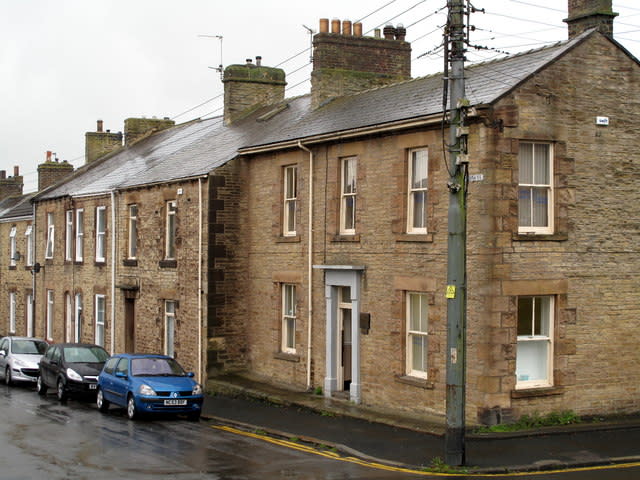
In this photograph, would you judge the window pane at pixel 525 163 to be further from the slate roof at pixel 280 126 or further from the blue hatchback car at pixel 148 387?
the blue hatchback car at pixel 148 387

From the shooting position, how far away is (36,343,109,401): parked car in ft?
79.8

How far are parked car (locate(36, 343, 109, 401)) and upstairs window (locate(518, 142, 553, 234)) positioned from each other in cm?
1273

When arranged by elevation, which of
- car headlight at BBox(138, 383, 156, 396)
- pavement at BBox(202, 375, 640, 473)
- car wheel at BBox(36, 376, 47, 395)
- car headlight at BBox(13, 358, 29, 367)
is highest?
car headlight at BBox(138, 383, 156, 396)

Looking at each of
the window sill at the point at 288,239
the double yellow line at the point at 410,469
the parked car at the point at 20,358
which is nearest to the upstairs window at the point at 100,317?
the parked car at the point at 20,358

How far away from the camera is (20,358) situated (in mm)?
29031

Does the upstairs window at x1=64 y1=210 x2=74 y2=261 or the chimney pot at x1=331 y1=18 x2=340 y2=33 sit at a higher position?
the chimney pot at x1=331 y1=18 x2=340 y2=33

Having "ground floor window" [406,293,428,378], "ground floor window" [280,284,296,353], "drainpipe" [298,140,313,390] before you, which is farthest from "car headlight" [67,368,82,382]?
"ground floor window" [406,293,428,378]

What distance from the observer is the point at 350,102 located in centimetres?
2548

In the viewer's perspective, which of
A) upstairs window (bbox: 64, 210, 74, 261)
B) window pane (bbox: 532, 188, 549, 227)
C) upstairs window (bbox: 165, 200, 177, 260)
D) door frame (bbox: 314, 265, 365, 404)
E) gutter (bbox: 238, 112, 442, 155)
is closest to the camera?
window pane (bbox: 532, 188, 549, 227)

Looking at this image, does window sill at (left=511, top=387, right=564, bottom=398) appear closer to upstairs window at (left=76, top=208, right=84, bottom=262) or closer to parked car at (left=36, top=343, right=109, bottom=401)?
parked car at (left=36, top=343, right=109, bottom=401)

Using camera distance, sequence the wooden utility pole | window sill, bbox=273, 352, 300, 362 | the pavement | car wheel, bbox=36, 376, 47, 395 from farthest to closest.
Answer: car wheel, bbox=36, 376, 47, 395, window sill, bbox=273, 352, 300, 362, the pavement, the wooden utility pole

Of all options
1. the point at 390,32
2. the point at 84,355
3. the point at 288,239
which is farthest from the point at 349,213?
the point at 84,355

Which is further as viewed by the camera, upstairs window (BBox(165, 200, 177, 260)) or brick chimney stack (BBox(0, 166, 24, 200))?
brick chimney stack (BBox(0, 166, 24, 200))

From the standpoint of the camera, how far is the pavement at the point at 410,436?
15148mm
